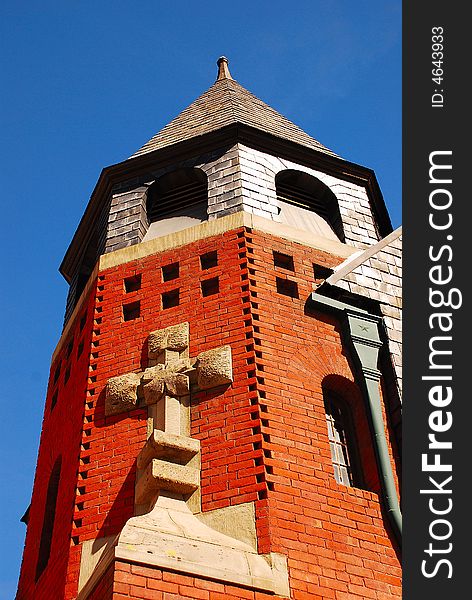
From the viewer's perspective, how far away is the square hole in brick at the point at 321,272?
→ 12.6m

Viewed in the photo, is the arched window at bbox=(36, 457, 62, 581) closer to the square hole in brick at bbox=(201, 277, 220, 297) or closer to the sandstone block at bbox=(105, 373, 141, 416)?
the sandstone block at bbox=(105, 373, 141, 416)

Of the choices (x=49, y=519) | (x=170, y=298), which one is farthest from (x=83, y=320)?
(x=49, y=519)

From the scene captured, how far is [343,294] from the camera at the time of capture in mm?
12297

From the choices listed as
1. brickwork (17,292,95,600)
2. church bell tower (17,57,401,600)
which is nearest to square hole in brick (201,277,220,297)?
church bell tower (17,57,401,600)

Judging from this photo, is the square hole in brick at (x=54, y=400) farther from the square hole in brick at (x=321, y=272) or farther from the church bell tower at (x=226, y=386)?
the square hole in brick at (x=321, y=272)

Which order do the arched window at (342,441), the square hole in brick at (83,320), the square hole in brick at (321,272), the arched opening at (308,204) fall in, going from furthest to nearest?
1. the arched opening at (308,204)
2. the square hole in brick at (83,320)
3. the square hole in brick at (321,272)
4. the arched window at (342,441)

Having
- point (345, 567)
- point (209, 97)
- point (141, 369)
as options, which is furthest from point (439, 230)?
point (209, 97)

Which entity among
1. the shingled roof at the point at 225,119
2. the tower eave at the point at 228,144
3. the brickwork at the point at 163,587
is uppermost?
the shingled roof at the point at 225,119

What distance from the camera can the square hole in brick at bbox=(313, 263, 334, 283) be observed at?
12625mm

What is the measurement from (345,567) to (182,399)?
8.77 feet

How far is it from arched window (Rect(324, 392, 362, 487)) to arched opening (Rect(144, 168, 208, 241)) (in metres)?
3.64

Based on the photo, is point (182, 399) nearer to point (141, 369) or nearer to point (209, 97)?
point (141, 369)

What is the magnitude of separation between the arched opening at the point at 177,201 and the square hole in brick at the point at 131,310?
1.75 metres

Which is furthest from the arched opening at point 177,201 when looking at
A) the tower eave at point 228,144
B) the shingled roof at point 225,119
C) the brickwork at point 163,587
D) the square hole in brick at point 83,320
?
the brickwork at point 163,587
